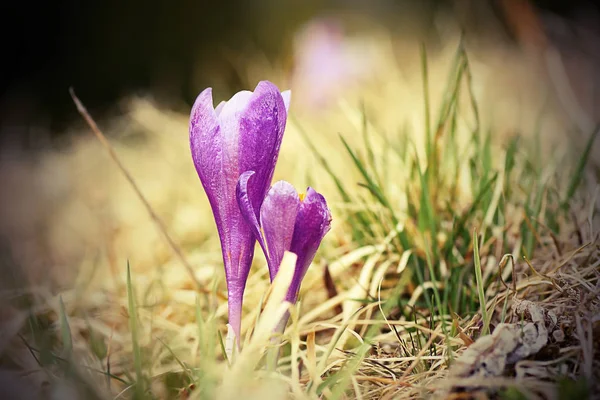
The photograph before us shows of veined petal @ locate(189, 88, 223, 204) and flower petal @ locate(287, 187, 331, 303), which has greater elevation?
veined petal @ locate(189, 88, 223, 204)

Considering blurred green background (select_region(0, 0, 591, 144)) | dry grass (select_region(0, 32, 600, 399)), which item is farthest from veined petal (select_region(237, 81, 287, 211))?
blurred green background (select_region(0, 0, 591, 144))

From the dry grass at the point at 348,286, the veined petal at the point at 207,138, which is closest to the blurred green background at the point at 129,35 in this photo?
the dry grass at the point at 348,286

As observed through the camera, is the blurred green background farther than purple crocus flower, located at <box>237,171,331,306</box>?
Yes

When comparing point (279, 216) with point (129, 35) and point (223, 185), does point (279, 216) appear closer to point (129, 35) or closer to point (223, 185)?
point (223, 185)

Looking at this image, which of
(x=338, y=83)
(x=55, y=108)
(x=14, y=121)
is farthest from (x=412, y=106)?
(x=55, y=108)

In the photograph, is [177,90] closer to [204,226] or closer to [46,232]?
[46,232]

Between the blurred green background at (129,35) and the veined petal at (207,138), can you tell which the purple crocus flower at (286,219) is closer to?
the veined petal at (207,138)

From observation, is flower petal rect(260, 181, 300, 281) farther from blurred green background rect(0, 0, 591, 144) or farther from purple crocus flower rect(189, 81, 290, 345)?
blurred green background rect(0, 0, 591, 144)

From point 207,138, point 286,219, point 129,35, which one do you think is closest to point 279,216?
point 286,219
